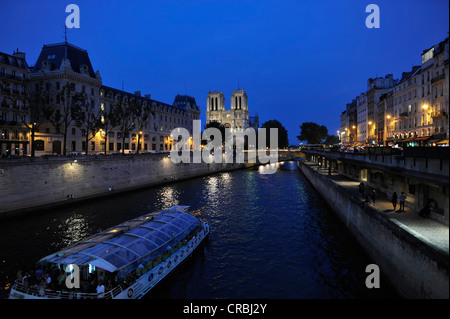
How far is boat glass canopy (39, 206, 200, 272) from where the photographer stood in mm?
15227

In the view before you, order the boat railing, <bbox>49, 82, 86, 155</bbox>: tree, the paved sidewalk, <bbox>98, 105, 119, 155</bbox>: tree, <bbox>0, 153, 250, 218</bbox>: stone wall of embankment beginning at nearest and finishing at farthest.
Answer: the boat railing < the paved sidewalk < <bbox>0, 153, 250, 218</bbox>: stone wall of embankment < <bbox>49, 82, 86, 155</bbox>: tree < <bbox>98, 105, 119, 155</bbox>: tree

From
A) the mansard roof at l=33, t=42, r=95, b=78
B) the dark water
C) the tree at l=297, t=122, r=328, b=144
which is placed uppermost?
the mansard roof at l=33, t=42, r=95, b=78

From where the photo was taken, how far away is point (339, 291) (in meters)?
16.8

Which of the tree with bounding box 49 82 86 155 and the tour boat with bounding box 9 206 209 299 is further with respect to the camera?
the tree with bounding box 49 82 86 155

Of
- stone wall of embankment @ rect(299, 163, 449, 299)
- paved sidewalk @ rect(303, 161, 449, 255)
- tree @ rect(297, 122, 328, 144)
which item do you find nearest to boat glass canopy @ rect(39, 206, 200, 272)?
stone wall of embankment @ rect(299, 163, 449, 299)

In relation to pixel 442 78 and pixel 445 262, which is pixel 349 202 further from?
pixel 442 78

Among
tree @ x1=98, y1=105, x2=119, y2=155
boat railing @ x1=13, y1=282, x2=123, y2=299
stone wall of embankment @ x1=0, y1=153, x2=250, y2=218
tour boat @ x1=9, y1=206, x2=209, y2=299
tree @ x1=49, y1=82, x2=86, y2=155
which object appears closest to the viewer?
boat railing @ x1=13, y1=282, x2=123, y2=299

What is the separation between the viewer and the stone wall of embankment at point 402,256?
38.1 feet

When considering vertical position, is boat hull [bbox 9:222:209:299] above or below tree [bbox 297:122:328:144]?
below

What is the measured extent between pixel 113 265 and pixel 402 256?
14.8 m

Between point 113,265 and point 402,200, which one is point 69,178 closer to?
point 113,265

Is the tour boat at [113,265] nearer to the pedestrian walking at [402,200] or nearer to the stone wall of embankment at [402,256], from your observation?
the stone wall of embankment at [402,256]

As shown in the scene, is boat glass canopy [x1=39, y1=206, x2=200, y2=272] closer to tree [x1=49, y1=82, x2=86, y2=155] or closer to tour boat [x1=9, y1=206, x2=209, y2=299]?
tour boat [x1=9, y1=206, x2=209, y2=299]
